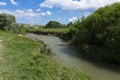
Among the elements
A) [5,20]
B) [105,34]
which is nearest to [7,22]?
[5,20]

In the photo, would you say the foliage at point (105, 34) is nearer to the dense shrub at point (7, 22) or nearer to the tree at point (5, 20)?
the tree at point (5, 20)

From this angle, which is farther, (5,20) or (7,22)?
(7,22)

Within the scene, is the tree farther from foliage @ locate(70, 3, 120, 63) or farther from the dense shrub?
foliage @ locate(70, 3, 120, 63)

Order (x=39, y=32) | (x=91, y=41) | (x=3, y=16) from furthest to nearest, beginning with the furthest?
(x=39, y=32)
(x=3, y=16)
(x=91, y=41)

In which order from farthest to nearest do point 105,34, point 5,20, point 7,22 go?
point 7,22
point 5,20
point 105,34

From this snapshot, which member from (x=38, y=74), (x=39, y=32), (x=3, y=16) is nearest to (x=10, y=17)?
(x=3, y=16)

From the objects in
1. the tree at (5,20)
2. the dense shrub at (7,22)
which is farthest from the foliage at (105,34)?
the dense shrub at (7,22)

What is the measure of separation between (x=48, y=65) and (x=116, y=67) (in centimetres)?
722

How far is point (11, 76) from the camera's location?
10.9 metres

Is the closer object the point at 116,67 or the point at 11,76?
the point at 11,76

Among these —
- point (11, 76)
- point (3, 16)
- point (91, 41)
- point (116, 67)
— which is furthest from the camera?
point (3, 16)

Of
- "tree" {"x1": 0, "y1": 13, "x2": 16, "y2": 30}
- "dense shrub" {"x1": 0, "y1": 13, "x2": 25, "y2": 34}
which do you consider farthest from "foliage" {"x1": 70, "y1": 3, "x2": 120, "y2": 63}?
"dense shrub" {"x1": 0, "y1": 13, "x2": 25, "y2": 34}

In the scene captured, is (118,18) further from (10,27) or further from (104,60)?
(10,27)

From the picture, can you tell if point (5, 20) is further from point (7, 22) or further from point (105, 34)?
point (105, 34)
